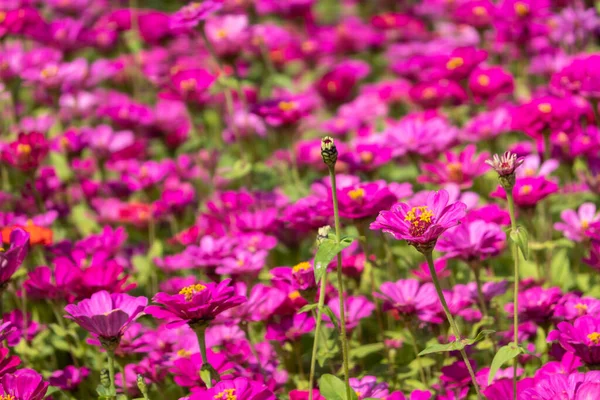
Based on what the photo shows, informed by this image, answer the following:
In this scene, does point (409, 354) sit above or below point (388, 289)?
below

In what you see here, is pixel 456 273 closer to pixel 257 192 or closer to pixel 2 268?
pixel 257 192

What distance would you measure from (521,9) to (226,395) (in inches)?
88.6

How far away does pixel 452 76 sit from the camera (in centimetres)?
311

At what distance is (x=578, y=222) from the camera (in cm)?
241

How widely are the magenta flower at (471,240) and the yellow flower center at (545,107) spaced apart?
0.58 metres

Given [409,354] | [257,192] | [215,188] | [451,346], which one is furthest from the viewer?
[215,188]

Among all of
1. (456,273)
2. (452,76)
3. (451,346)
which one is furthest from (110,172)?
(451,346)

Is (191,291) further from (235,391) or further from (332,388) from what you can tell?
(332,388)

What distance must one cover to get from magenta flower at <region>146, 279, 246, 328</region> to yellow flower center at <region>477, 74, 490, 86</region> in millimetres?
1597

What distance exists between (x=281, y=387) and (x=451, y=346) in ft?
1.86

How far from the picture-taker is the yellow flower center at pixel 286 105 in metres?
2.88

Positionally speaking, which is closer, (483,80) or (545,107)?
(545,107)

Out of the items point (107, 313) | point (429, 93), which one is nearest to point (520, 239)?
point (107, 313)

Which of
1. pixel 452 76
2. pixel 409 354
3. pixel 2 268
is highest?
pixel 452 76
